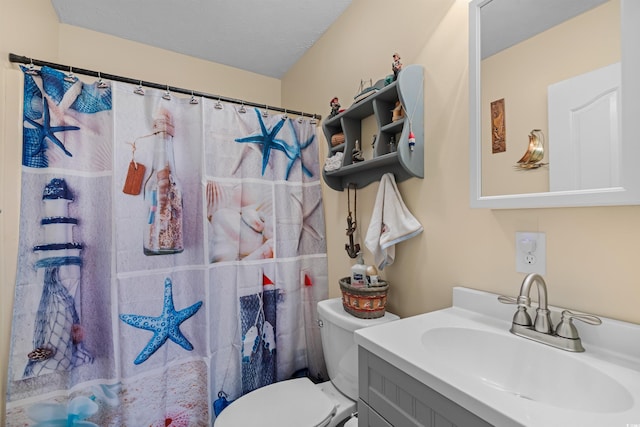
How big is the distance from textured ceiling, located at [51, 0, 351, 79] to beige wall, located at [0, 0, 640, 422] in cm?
13

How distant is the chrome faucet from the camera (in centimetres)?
70

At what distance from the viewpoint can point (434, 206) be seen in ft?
3.77

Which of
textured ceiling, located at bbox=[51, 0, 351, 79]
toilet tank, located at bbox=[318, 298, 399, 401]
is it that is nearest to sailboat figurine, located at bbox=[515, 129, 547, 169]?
toilet tank, located at bbox=[318, 298, 399, 401]

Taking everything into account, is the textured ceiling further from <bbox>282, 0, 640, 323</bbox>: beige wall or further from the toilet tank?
the toilet tank

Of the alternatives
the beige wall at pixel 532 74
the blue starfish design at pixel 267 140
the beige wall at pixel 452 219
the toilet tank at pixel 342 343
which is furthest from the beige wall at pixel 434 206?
the blue starfish design at pixel 267 140

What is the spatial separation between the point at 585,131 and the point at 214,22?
1911 millimetres

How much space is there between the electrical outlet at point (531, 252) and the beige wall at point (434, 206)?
0.06 ft

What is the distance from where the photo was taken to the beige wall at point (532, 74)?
0.70 metres

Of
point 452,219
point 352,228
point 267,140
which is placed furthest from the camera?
point 267,140

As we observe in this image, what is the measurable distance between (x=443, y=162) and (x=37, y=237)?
1636mm

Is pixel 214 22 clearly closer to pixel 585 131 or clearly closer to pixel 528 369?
pixel 585 131

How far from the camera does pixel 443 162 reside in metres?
1.11

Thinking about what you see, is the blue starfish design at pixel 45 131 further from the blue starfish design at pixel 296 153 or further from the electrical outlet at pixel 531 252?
the electrical outlet at pixel 531 252

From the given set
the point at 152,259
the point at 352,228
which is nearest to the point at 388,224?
the point at 352,228
